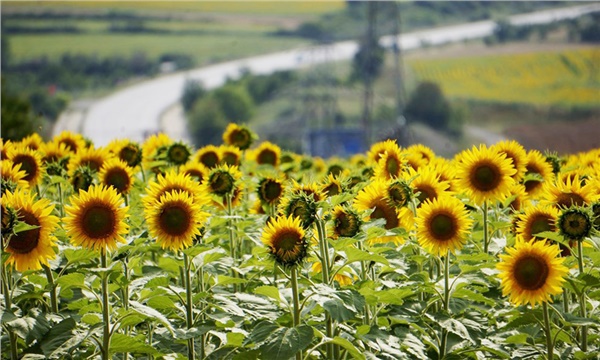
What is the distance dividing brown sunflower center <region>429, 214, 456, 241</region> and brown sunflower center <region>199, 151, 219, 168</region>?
1912 millimetres

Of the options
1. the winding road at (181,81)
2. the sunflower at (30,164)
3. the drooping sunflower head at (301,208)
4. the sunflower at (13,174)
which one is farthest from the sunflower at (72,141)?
the winding road at (181,81)

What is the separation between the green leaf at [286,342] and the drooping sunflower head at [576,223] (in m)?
0.90

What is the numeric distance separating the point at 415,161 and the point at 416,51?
72.9 meters

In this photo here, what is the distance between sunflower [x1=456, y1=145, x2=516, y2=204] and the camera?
3.78 meters

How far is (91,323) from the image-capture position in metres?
3.24

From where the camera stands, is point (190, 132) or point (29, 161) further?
point (190, 132)

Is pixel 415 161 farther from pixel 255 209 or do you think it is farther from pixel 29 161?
pixel 29 161

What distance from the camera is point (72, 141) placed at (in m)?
5.41

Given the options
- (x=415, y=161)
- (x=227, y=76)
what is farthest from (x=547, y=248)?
(x=227, y=76)

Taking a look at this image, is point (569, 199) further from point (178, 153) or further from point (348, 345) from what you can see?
point (178, 153)

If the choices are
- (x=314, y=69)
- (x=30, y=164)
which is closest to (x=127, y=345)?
(x=30, y=164)

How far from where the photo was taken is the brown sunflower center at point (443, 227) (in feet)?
10.9

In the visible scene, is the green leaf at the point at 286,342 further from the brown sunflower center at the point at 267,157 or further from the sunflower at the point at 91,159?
the brown sunflower center at the point at 267,157

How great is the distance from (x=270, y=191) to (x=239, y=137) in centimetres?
151
